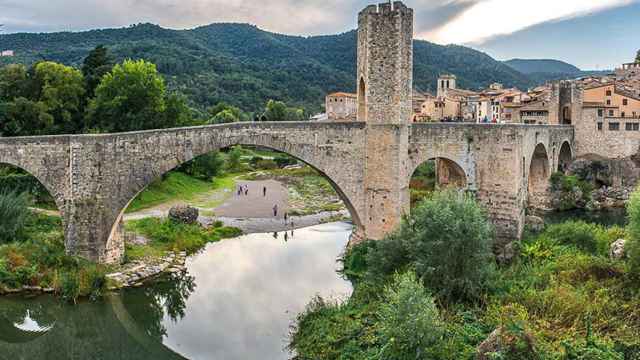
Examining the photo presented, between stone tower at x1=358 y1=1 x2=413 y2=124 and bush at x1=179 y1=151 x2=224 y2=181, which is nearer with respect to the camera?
stone tower at x1=358 y1=1 x2=413 y2=124

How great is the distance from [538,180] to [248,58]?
116m

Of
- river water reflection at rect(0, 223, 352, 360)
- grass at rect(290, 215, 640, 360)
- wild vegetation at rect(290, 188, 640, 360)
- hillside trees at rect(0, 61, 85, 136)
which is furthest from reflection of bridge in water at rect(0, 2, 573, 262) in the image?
hillside trees at rect(0, 61, 85, 136)

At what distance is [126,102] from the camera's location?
96.3 feet

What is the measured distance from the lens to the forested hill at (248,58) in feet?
291

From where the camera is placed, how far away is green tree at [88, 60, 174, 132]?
28.9m

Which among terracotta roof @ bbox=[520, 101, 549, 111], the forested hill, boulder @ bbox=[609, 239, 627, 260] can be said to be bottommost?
boulder @ bbox=[609, 239, 627, 260]

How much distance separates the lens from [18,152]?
17.1m

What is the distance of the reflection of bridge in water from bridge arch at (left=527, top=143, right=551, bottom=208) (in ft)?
35.2

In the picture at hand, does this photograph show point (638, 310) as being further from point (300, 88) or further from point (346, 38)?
point (346, 38)

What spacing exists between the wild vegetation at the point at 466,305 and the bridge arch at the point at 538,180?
53.5 ft

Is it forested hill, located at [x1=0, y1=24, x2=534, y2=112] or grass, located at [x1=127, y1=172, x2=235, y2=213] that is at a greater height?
forested hill, located at [x1=0, y1=24, x2=534, y2=112]

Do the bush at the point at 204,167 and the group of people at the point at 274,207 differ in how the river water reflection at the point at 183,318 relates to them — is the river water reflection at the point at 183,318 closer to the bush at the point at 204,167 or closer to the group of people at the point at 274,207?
the group of people at the point at 274,207

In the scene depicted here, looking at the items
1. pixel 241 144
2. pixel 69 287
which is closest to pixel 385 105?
pixel 241 144

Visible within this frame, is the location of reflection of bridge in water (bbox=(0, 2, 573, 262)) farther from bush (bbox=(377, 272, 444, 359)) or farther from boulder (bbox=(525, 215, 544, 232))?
bush (bbox=(377, 272, 444, 359))
